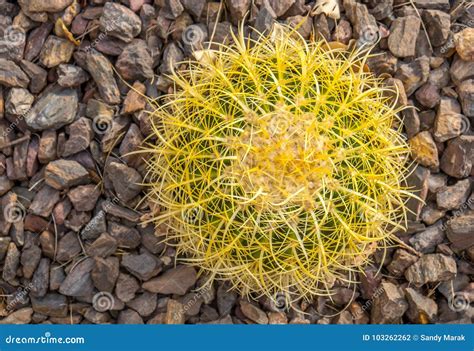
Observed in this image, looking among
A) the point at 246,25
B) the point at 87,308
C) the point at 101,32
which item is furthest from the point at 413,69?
the point at 87,308

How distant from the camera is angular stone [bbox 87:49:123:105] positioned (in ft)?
6.48

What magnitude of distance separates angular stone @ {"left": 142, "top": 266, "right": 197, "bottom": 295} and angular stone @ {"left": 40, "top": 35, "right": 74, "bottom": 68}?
0.89 m

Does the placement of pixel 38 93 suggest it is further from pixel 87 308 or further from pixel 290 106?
pixel 290 106

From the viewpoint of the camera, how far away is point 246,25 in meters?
2.05

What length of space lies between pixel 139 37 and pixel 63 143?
1.61 ft

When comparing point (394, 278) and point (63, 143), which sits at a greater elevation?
point (63, 143)

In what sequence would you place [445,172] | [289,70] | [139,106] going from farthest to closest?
[445,172] < [139,106] < [289,70]

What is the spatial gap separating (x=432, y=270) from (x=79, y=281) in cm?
135

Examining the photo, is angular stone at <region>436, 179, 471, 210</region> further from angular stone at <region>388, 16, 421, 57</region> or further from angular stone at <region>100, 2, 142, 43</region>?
angular stone at <region>100, 2, 142, 43</region>

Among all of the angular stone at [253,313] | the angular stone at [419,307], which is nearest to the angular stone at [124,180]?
the angular stone at [253,313]

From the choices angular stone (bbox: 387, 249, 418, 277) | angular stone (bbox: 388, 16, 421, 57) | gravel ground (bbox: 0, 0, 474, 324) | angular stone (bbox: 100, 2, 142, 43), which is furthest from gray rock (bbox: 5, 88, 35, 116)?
angular stone (bbox: 387, 249, 418, 277)

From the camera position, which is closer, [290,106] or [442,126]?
[290,106]

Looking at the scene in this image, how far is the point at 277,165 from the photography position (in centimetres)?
143

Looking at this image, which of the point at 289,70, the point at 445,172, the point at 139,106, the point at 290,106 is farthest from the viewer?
the point at 445,172
